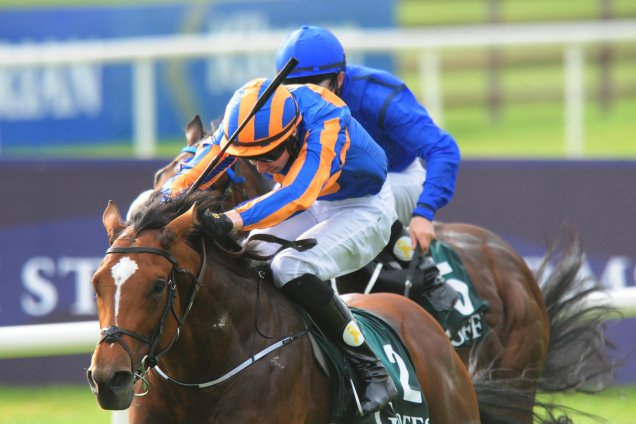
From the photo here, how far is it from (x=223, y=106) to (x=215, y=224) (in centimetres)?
865

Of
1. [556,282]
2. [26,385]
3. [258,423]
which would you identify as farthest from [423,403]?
[26,385]

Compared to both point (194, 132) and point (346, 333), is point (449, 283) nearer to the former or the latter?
point (194, 132)

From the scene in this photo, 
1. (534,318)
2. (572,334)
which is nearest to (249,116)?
(534,318)

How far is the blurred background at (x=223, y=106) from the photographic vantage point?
7668 millimetres

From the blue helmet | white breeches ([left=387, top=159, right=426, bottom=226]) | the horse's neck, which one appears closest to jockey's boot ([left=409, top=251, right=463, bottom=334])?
white breeches ([left=387, top=159, right=426, bottom=226])

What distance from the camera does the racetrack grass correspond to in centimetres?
704

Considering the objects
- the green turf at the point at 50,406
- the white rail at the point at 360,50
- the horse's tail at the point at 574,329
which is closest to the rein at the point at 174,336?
the horse's tail at the point at 574,329

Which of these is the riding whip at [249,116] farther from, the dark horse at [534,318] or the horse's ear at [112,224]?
the dark horse at [534,318]

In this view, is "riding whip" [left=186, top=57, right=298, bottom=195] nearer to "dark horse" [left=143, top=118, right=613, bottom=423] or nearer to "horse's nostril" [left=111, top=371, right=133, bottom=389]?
"horse's nostril" [left=111, top=371, right=133, bottom=389]

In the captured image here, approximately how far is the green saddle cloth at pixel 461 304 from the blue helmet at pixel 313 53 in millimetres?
1053

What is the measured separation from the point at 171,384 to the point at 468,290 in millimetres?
2073

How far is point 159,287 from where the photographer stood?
3.43m

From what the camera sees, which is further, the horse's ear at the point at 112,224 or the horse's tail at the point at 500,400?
the horse's tail at the point at 500,400

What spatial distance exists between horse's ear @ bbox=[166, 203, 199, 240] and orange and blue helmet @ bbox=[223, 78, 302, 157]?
1.24 feet
